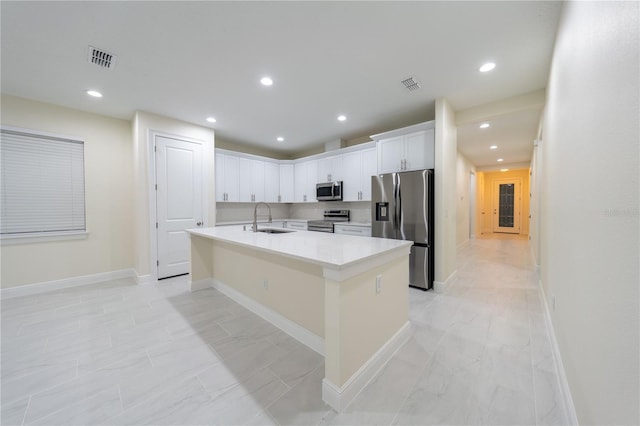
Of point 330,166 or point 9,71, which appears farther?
point 330,166

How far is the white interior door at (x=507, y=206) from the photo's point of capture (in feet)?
31.1

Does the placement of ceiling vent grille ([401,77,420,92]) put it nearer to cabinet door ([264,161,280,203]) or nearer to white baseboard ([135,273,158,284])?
cabinet door ([264,161,280,203])

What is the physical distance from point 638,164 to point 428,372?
66.0 inches

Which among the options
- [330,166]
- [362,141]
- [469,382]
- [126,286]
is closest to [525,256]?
[362,141]

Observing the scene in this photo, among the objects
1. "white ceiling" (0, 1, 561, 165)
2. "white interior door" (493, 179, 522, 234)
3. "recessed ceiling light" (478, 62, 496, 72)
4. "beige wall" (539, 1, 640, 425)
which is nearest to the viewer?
"beige wall" (539, 1, 640, 425)

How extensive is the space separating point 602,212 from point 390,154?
3.17 m

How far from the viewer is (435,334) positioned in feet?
7.38

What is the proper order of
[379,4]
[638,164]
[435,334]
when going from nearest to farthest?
[638,164] < [379,4] < [435,334]

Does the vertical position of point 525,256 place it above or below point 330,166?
below

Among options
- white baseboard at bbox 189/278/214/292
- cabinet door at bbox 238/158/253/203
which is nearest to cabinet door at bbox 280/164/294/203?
cabinet door at bbox 238/158/253/203

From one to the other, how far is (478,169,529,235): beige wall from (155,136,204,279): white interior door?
998 cm

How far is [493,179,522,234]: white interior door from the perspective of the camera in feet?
31.1

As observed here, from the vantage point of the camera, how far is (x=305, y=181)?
5.87m

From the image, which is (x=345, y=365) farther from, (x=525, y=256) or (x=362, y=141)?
(x=525, y=256)
